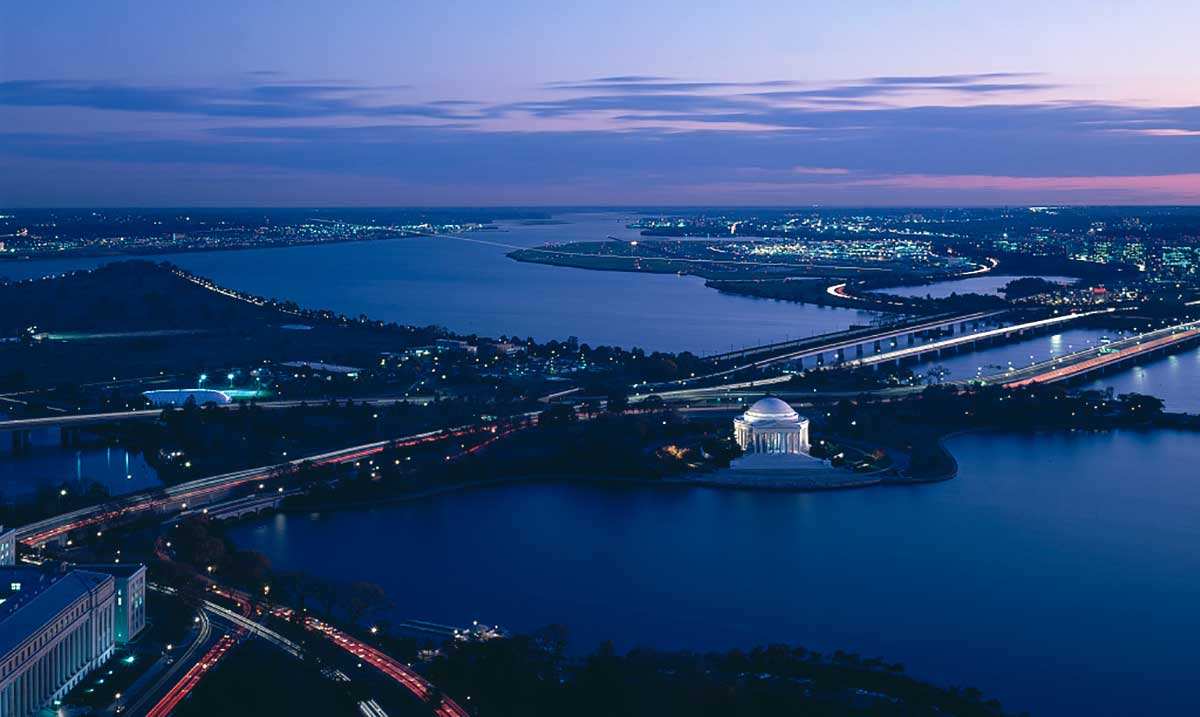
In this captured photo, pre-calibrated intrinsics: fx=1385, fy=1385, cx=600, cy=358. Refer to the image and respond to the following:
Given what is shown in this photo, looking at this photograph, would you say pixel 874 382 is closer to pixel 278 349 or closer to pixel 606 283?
pixel 278 349

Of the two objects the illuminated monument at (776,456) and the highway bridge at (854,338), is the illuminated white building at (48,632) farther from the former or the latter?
the highway bridge at (854,338)

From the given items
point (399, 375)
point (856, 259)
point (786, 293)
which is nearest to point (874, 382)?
point (399, 375)

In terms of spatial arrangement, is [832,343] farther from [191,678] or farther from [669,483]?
[191,678]

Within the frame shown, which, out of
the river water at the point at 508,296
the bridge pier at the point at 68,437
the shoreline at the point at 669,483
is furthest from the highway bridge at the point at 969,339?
the bridge pier at the point at 68,437

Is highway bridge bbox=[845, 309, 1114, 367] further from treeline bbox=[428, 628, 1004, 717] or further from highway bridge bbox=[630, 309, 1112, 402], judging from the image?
treeline bbox=[428, 628, 1004, 717]

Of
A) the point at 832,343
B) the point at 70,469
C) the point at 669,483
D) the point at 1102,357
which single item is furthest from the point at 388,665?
the point at 832,343

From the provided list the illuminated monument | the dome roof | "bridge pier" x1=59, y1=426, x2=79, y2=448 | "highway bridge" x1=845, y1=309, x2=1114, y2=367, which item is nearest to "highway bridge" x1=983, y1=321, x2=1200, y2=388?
"highway bridge" x1=845, y1=309, x2=1114, y2=367
